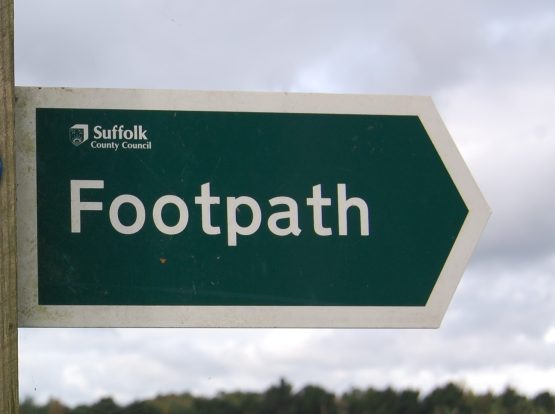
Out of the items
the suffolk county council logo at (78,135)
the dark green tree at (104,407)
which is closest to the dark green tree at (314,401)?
the dark green tree at (104,407)

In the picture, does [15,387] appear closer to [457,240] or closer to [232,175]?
[232,175]

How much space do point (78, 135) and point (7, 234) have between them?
13.3 inches

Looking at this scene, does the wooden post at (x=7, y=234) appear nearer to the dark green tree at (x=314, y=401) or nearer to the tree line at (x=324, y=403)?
the tree line at (x=324, y=403)

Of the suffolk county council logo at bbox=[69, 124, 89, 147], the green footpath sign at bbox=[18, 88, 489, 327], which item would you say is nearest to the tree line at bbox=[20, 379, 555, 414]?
the green footpath sign at bbox=[18, 88, 489, 327]

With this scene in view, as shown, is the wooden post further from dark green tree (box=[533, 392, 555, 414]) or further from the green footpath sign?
dark green tree (box=[533, 392, 555, 414])

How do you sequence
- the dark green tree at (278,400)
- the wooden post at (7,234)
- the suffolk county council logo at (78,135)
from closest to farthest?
the wooden post at (7,234)
the dark green tree at (278,400)
the suffolk county council logo at (78,135)

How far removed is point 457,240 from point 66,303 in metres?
0.89

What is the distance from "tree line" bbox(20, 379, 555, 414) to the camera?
1999 mm

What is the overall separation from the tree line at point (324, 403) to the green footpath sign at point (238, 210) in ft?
0.53

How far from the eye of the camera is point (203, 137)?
86.6 inches

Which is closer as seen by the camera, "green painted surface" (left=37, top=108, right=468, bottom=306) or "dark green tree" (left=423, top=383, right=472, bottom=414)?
"green painted surface" (left=37, top=108, right=468, bottom=306)

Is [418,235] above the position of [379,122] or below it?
below

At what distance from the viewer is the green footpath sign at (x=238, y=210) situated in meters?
2.13

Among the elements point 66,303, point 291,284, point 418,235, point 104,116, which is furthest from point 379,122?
point 66,303
